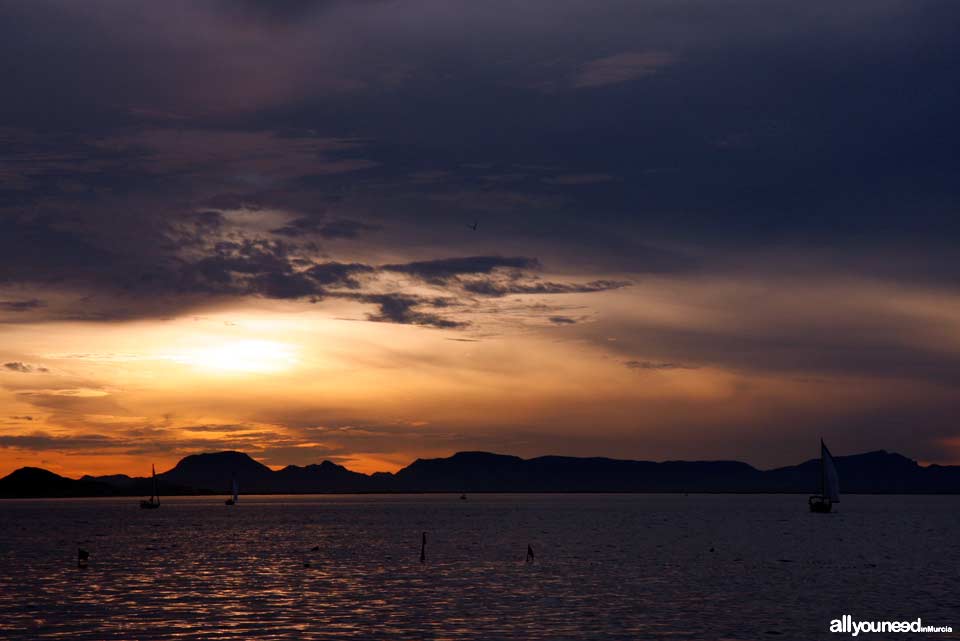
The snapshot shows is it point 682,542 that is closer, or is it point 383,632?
point 383,632

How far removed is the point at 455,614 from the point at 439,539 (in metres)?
85.4

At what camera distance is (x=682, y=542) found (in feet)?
462

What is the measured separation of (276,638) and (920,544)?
107758mm

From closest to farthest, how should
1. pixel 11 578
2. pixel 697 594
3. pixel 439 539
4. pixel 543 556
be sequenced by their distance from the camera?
pixel 697 594, pixel 11 578, pixel 543 556, pixel 439 539

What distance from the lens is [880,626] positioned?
61.1 meters

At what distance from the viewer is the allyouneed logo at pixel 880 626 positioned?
59406 mm

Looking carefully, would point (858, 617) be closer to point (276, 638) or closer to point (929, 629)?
point (929, 629)

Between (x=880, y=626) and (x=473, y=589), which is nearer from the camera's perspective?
(x=880, y=626)

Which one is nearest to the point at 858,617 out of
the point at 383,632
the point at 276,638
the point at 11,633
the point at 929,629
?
the point at 929,629

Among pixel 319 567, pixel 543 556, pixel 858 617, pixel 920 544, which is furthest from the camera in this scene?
pixel 920 544

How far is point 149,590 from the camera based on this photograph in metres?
79.1

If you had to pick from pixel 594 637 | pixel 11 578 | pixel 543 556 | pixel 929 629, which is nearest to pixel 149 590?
pixel 11 578

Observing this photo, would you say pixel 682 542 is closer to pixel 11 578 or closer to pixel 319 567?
pixel 319 567

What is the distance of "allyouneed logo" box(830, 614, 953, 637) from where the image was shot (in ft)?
195
